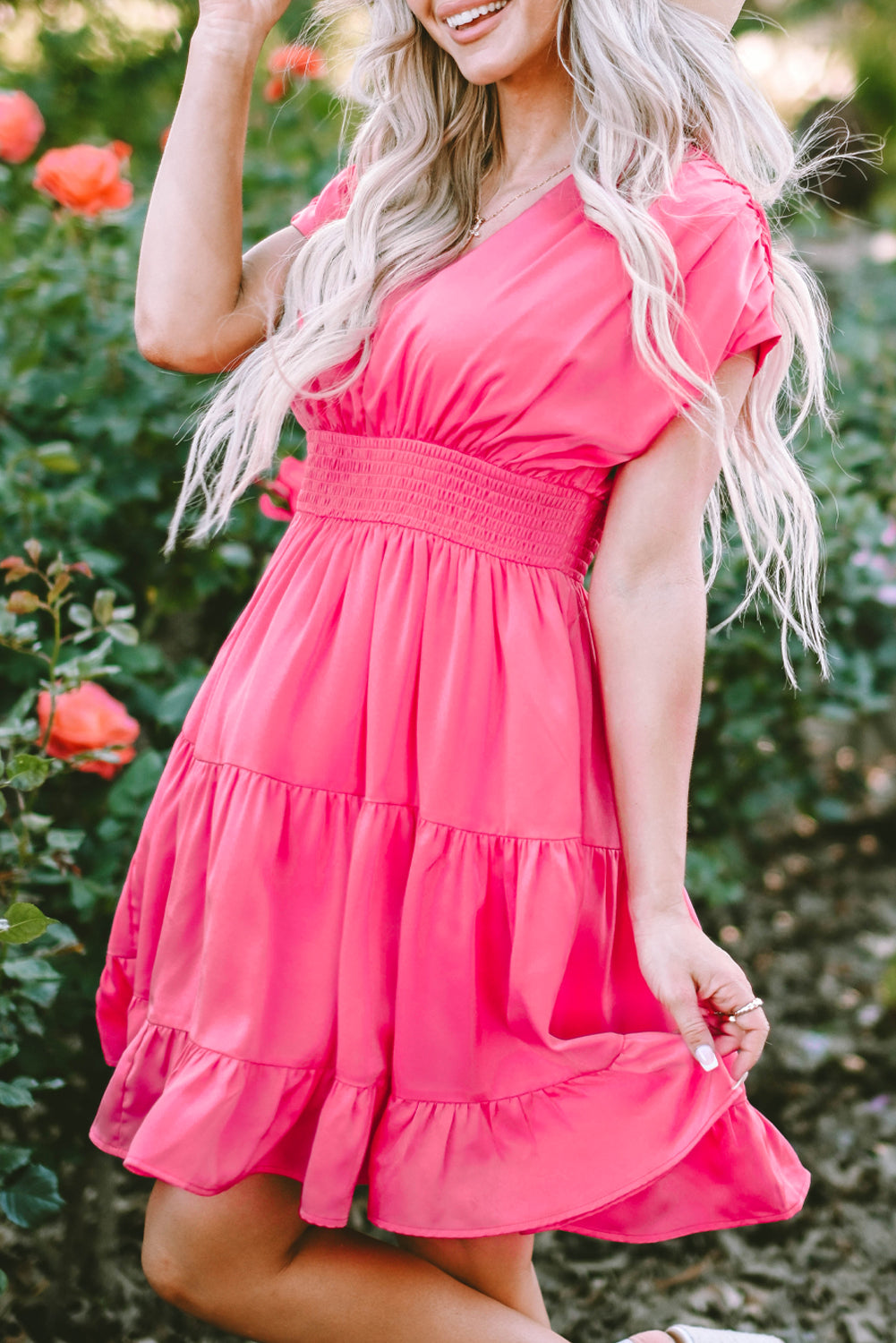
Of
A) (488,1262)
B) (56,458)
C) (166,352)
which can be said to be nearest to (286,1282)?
(488,1262)

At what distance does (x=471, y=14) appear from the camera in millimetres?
1354

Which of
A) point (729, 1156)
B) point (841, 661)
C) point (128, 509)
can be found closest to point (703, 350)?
point (729, 1156)

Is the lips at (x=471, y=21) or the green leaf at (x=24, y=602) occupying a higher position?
the lips at (x=471, y=21)

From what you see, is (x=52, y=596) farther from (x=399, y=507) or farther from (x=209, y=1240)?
(x=209, y=1240)

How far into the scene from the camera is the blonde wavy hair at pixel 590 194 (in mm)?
1288

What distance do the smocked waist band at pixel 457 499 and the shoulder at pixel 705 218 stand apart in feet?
0.89

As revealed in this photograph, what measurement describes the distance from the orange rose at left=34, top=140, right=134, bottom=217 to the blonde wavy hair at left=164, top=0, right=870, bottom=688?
77 cm

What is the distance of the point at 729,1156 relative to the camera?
4.38 ft

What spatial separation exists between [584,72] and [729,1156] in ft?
3.82

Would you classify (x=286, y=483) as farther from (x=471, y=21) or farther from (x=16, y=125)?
(x=16, y=125)

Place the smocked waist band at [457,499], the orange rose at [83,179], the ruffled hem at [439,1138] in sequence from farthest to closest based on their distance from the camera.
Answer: the orange rose at [83,179], the smocked waist band at [457,499], the ruffled hem at [439,1138]

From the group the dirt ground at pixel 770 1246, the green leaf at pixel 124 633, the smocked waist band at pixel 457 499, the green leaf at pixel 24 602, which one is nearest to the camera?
the smocked waist band at pixel 457 499

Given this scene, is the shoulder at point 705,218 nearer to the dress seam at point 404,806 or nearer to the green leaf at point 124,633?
the dress seam at point 404,806

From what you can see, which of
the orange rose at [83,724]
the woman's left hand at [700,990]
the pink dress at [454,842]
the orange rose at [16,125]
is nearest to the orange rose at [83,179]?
the orange rose at [16,125]
